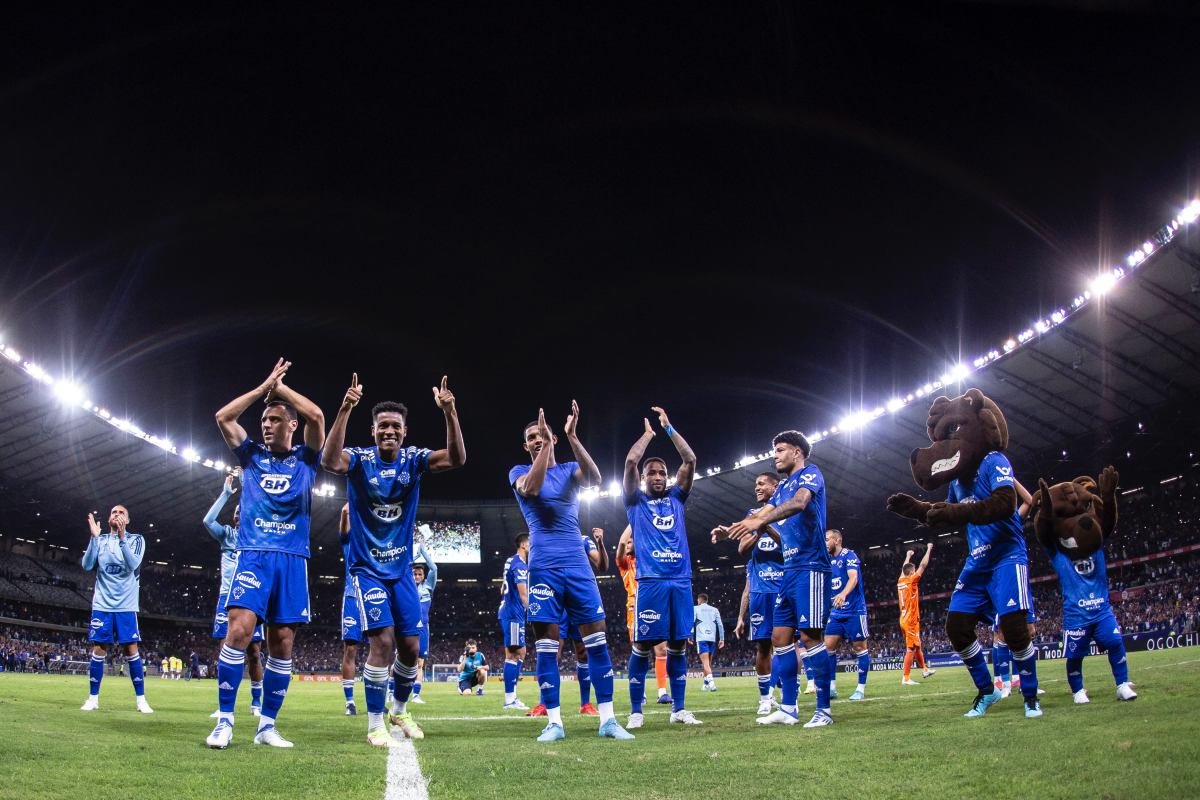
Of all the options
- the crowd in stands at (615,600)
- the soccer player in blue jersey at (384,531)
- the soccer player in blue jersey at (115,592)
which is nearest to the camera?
the soccer player in blue jersey at (384,531)

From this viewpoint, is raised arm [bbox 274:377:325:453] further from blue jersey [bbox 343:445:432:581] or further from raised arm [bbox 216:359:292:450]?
blue jersey [bbox 343:445:432:581]

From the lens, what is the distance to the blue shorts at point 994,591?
276 inches

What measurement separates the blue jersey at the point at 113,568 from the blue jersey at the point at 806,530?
342 inches

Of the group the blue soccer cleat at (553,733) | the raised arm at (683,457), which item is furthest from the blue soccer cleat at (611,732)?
the raised arm at (683,457)

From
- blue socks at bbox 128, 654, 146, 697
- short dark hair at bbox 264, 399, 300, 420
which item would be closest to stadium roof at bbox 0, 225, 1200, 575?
blue socks at bbox 128, 654, 146, 697

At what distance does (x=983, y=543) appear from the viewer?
7.23 meters

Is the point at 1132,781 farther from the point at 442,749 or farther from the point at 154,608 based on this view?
the point at 154,608

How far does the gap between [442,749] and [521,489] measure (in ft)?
7.48

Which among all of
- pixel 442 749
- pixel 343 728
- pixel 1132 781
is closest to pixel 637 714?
pixel 442 749

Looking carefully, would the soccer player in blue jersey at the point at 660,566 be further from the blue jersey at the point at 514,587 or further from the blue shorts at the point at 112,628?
the blue shorts at the point at 112,628

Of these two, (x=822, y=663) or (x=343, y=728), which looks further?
(x=343, y=728)

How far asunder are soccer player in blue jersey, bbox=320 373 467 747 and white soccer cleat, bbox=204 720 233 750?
1022 millimetres

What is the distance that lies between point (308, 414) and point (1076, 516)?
23.6 feet

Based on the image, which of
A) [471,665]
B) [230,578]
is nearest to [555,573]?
[230,578]
